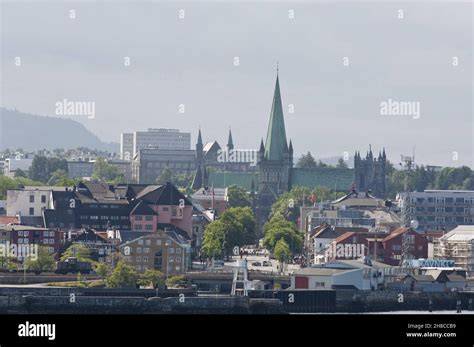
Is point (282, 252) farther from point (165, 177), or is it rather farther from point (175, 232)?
point (165, 177)

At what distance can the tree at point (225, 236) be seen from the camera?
79.7 meters

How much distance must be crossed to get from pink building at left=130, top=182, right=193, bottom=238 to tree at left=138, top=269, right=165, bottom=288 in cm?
1218

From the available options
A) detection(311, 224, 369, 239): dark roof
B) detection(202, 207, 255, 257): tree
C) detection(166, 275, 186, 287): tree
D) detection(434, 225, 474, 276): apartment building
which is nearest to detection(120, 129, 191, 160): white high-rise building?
detection(202, 207, 255, 257): tree

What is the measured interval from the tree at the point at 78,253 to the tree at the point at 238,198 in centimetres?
4054

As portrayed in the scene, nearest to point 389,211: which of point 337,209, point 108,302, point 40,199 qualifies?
point 337,209

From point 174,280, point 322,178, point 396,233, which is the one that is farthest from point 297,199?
point 174,280

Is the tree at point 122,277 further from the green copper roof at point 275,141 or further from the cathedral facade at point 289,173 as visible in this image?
the green copper roof at point 275,141

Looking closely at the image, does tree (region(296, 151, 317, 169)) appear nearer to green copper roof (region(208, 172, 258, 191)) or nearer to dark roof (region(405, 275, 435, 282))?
green copper roof (region(208, 172, 258, 191))

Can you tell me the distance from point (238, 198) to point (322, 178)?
10.1m

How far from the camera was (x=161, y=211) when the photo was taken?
82188 mm

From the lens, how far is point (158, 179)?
143 meters

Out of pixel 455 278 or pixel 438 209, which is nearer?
pixel 455 278
